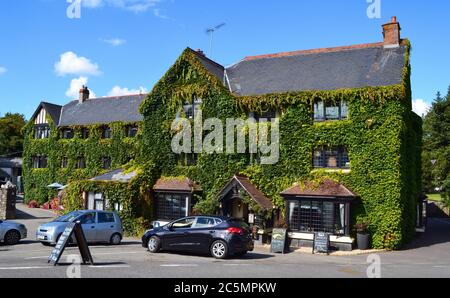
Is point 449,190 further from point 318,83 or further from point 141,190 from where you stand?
point 141,190

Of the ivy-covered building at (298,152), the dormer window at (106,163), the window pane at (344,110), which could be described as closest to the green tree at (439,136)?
the ivy-covered building at (298,152)

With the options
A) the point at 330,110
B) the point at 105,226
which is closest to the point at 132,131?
the point at 105,226

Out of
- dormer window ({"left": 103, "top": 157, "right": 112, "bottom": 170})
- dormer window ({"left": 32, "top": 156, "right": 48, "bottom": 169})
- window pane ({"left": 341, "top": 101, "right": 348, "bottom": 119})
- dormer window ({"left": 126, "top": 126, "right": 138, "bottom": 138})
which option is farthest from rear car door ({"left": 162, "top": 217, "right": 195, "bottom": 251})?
dormer window ({"left": 32, "top": 156, "right": 48, "bottom": 169})

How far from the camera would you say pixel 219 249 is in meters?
16.7

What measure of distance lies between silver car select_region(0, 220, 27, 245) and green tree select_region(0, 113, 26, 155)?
57.4m

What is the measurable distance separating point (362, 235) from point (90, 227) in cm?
1352

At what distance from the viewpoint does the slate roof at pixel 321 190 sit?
23.3 metres

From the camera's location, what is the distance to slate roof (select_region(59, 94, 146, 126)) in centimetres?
4181

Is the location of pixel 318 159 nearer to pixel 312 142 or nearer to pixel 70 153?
pixel 312 142

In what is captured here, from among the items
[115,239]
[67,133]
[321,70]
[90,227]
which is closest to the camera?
[90,227]

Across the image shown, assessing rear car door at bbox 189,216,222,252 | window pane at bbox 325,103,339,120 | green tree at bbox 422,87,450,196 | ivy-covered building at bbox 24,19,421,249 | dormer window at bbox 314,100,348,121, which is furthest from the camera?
green tree at bbox 422,87,450,196

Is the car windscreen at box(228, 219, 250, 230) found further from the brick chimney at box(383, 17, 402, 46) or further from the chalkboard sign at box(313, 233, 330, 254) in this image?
the brick chimney at box(383, 17, 402, 46)

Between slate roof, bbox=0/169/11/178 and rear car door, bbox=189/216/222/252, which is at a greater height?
slate roof, bbox=0/169/11/178

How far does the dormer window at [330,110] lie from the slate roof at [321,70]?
1.11m
